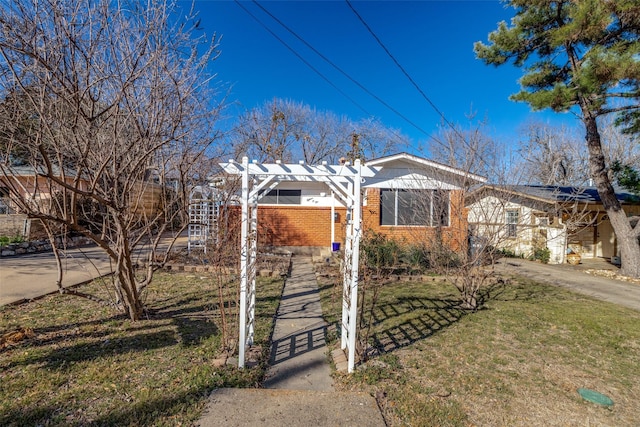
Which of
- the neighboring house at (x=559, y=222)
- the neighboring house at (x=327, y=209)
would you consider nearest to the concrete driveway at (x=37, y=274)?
the neighboring house at (x=327, y=209)

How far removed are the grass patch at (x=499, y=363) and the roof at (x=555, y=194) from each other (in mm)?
2176

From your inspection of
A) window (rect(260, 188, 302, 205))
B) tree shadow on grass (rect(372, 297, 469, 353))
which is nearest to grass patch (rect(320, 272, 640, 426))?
tree shadow on grass (rect(372, 297, 469, 353))

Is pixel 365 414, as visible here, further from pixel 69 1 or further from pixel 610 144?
pixel 610 144

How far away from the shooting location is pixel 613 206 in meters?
9.70

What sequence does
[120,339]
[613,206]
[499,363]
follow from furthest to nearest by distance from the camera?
[613,206]
[120,339]
[499,363]

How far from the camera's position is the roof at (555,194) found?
590 centimetres

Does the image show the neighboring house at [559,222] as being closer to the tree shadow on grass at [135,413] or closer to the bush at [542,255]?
the bush at [542,255]

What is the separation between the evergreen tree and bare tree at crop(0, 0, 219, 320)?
27.9 feet

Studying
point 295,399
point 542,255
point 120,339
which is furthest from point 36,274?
point 542,255

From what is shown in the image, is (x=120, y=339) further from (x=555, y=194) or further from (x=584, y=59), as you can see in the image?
(x=584, y=59)

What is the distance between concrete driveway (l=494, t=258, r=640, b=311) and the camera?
24.2ft

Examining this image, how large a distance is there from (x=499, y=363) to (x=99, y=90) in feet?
17.8

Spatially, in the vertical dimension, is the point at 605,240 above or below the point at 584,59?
below

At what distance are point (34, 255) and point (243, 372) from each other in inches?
417
